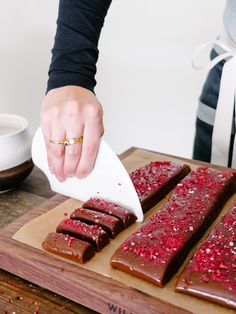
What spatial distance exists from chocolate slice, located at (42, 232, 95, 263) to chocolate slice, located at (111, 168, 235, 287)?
59 millimetres

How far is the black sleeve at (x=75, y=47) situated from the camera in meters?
1.15

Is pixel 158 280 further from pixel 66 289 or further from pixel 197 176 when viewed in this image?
pixel 197 176

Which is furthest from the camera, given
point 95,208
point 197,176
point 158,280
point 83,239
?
point 197,176

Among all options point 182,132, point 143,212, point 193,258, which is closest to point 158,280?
point 193,258

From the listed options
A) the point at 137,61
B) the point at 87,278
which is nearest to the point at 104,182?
the point at 87,278

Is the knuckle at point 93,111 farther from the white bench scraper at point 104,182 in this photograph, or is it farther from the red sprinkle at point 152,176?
the red sprinkle at point 152,176

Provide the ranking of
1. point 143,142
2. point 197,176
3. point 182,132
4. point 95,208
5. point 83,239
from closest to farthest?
1. point 83,239
2. point 95,208
3. point 197,176
4. point 182,132
5. point 143,142

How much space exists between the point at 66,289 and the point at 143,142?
62.7 inches

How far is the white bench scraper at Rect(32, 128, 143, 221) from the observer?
1.09 meters

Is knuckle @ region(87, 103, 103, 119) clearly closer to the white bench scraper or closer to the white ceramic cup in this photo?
the white bench scraper

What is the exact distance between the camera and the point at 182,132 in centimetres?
230

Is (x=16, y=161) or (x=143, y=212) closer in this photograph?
(x=143, y=212)

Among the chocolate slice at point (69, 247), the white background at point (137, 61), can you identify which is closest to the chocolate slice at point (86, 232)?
the chocolate slice at point (69, 247)

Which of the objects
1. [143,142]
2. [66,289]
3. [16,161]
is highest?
[16,161]
